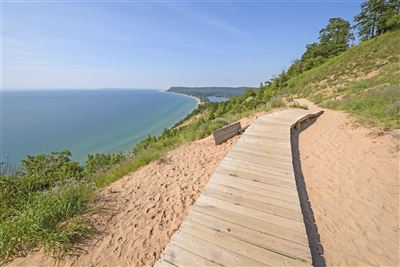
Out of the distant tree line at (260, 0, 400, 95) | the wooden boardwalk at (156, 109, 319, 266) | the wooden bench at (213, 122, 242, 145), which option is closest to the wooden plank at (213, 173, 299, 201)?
the wooden boardwalk at (156, 109, 319, 266)

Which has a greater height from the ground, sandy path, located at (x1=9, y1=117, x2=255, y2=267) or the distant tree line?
the distant tree line

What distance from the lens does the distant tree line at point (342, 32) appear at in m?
32.2

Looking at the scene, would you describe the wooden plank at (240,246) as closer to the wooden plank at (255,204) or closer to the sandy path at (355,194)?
the wooden plank at (255,204)

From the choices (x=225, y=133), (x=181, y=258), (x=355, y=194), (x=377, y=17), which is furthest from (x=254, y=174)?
(x=377, y=17)

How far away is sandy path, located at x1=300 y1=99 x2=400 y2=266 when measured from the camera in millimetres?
2736

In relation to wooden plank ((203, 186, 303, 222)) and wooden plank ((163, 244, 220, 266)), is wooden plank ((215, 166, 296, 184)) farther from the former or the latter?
wooden plank ((163, 244, 220, 266))

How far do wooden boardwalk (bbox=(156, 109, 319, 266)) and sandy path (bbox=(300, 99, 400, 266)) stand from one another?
0.64 metres

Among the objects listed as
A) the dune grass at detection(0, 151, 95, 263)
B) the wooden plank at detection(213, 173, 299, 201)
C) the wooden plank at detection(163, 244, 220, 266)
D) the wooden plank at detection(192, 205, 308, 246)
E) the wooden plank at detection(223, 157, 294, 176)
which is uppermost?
the wooden plank at detection(223, 157, 294, 176)

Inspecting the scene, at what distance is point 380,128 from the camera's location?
6.50 m

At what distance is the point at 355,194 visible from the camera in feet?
12.9

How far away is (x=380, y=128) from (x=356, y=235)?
5.48 meters

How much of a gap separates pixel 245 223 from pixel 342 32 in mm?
52186

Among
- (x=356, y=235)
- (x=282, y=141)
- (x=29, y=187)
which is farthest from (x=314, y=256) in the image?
(x=29, y=187)

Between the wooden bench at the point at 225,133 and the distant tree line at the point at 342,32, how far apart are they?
24.8 meters
